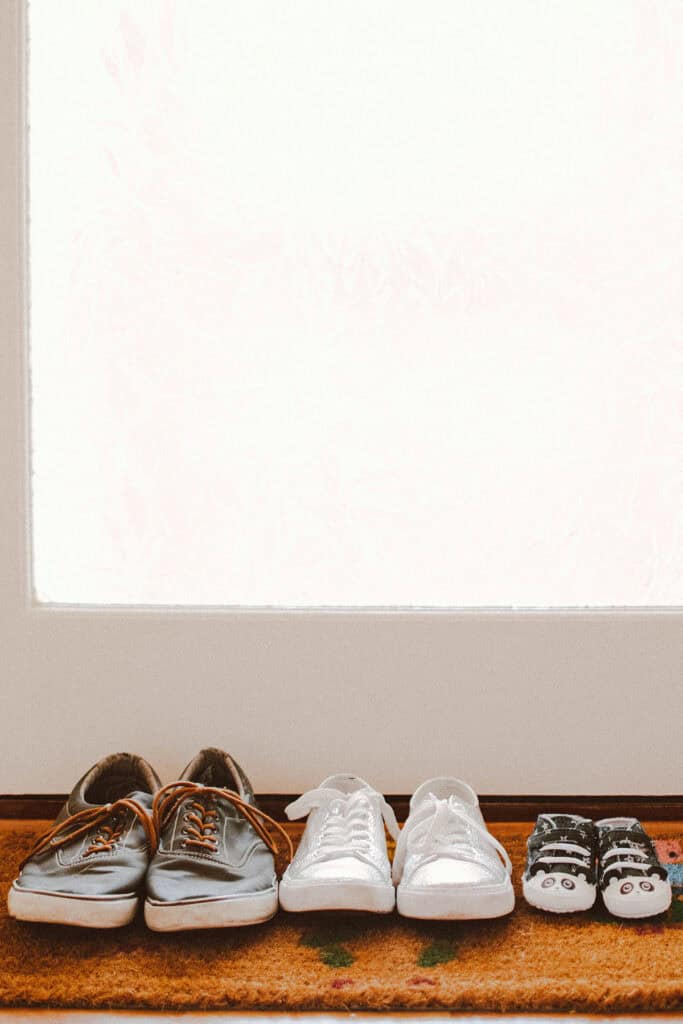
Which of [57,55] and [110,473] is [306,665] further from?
[57,55]

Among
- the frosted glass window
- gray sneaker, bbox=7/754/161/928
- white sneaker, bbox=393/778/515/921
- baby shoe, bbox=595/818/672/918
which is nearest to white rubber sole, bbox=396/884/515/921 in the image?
white sneaker, bbox=393/778/515/921

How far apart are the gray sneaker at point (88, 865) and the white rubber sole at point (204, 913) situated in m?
0.03

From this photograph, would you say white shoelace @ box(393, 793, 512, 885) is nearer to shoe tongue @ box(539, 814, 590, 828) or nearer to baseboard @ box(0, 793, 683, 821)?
shoe tongue @ box(539, 814, 590, 828)

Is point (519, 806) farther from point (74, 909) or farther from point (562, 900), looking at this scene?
point (74, 909)

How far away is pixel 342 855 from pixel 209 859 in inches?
5.2

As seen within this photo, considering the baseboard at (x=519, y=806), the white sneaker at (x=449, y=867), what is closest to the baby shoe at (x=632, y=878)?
the white sneaker at (x=449, y=867)

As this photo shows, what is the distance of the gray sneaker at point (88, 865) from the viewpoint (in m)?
0.81

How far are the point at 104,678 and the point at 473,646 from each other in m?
0.49

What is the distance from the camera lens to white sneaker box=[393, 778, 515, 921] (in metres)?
0.83

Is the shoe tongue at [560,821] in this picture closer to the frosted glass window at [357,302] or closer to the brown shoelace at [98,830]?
the frosted glass window at [357,302]

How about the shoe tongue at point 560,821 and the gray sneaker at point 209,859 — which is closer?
the gray sneaker at point 209,859

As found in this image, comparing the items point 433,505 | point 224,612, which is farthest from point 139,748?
point 433,505

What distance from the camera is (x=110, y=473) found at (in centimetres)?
119

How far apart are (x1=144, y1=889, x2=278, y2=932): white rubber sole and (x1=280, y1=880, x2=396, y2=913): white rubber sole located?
35 millimetres
